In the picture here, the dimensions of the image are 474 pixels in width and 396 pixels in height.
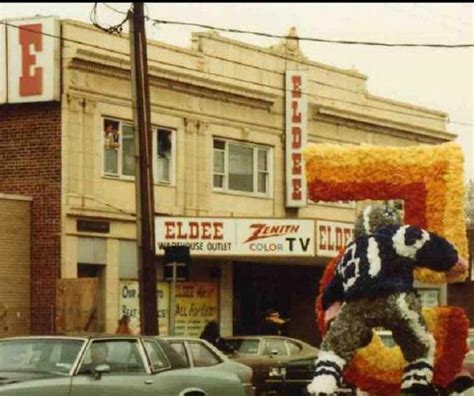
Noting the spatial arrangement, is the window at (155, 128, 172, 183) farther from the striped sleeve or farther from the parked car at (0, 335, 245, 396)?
the striped sleeve

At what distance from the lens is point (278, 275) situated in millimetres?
39250

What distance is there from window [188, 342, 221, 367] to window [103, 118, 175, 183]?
1265 cm

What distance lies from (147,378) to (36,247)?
48.5ft

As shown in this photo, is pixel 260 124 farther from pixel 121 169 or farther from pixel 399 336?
pixel 399 336

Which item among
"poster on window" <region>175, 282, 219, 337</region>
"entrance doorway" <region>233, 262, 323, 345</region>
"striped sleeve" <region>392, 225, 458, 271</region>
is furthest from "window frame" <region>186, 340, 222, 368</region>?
"entrance doorway" <region>233, 262, 323, 345</region>

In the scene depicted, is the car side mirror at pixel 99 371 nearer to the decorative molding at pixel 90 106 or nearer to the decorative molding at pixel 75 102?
the decorative molding at pixel 75 102

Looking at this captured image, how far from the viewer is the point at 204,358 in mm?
19453

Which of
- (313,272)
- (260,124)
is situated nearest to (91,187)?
(260,124)

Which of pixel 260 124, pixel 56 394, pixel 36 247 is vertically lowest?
pixel 56 394

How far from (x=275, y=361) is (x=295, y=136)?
12.2 m

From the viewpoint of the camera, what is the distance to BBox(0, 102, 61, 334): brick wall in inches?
1238

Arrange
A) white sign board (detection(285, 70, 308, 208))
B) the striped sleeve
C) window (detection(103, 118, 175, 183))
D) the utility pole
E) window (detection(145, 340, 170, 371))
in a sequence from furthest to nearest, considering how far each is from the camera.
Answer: white sign board (detection(285, 70, 308, 208))
window (detection(103, 118, 175, 183))
the utility pole
the striped sleeve
window (detection(145, 340, 170, 371))

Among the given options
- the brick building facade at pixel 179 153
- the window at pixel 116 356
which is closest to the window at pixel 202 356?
the window at pixel 116 356

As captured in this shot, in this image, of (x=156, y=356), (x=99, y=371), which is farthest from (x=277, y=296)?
(x=99, y=371)
